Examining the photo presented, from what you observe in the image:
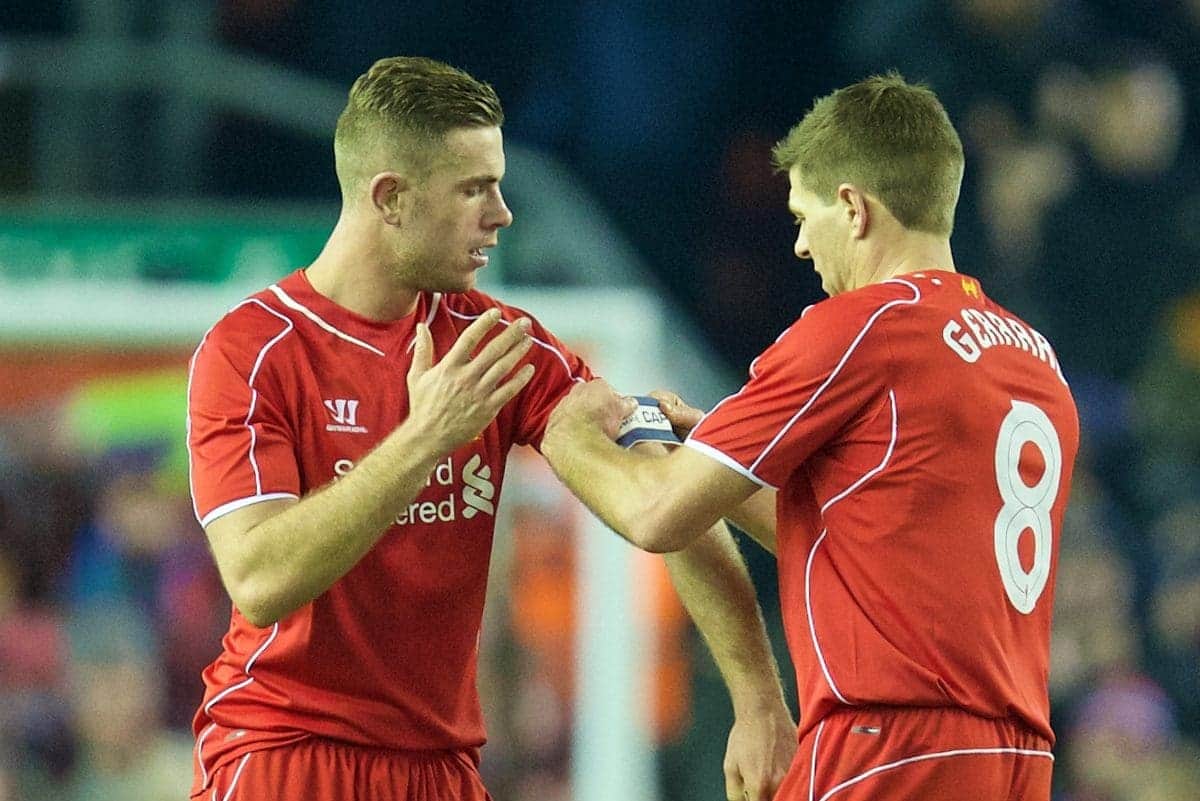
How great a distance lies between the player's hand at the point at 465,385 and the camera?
146 inches

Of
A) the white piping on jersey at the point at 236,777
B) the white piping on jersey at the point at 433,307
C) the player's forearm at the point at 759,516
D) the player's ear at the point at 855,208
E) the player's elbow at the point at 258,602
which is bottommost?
the white piping on jersey at the point at 236,777

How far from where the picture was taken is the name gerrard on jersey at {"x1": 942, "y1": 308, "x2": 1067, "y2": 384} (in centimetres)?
367

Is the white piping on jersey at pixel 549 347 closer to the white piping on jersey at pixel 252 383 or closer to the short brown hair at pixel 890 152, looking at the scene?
the white piping on jersey at pixel 252 383

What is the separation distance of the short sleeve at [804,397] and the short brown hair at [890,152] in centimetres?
29

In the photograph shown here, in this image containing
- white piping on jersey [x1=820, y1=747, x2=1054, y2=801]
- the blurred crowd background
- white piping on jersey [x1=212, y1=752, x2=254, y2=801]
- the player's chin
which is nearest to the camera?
white piping on jersey [x1=820, y1=747, x2=1054, y2=801]

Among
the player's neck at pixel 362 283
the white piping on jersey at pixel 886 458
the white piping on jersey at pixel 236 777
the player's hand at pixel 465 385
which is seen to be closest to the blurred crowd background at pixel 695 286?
the white piping on jersey at pixel 236 777

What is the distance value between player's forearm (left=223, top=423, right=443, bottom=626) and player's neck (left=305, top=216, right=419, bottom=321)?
45 cm

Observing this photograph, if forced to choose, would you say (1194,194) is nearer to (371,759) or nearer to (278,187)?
(278,187)

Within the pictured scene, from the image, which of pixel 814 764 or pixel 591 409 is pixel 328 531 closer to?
pixel 591 409

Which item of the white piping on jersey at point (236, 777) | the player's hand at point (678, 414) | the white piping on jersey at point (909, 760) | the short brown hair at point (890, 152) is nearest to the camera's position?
the white piping on jersey at point (909, 760)

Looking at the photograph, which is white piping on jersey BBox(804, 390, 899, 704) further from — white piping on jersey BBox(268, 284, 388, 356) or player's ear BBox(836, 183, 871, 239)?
white piping on jersey BBox(268, 284, 388, 356)

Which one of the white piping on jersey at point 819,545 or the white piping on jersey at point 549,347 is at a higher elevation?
the white piping on jersey at point 549,347

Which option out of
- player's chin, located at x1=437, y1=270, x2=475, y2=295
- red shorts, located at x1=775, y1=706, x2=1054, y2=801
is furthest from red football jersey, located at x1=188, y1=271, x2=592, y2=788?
red shorts, located at x1=775, y1=706, x2=1054, y2=801

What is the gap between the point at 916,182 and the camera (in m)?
3.81
